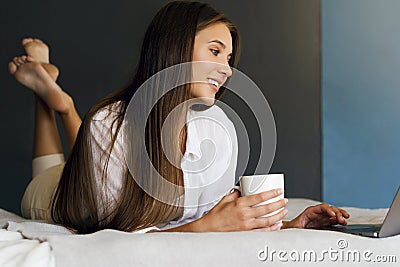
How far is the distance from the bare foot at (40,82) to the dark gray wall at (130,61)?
1.91 feet

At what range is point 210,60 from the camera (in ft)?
5.49

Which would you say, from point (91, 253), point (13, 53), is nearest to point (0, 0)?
point (13, 53)

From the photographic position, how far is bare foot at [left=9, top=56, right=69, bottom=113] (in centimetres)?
272

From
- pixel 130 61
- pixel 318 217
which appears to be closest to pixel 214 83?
pixel 318 217

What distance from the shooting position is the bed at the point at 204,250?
1037mm

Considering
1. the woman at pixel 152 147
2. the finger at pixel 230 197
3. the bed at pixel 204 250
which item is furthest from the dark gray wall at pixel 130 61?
the bed at pixel 204 250

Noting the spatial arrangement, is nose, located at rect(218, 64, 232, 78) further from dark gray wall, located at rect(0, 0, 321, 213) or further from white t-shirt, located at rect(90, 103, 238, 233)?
dark gray wall, located at rect(0, 0, 321, 213)

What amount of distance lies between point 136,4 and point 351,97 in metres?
1.24

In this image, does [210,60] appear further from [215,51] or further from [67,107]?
[67,107]

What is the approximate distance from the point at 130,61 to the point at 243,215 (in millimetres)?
2321

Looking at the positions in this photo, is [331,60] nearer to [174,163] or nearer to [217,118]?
[217,118]

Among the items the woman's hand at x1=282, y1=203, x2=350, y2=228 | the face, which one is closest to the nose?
the face

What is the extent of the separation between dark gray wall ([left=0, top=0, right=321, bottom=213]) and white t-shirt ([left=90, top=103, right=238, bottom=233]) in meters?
1.60

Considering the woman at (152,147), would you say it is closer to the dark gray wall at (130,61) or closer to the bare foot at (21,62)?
the bare foot at (21,62)
